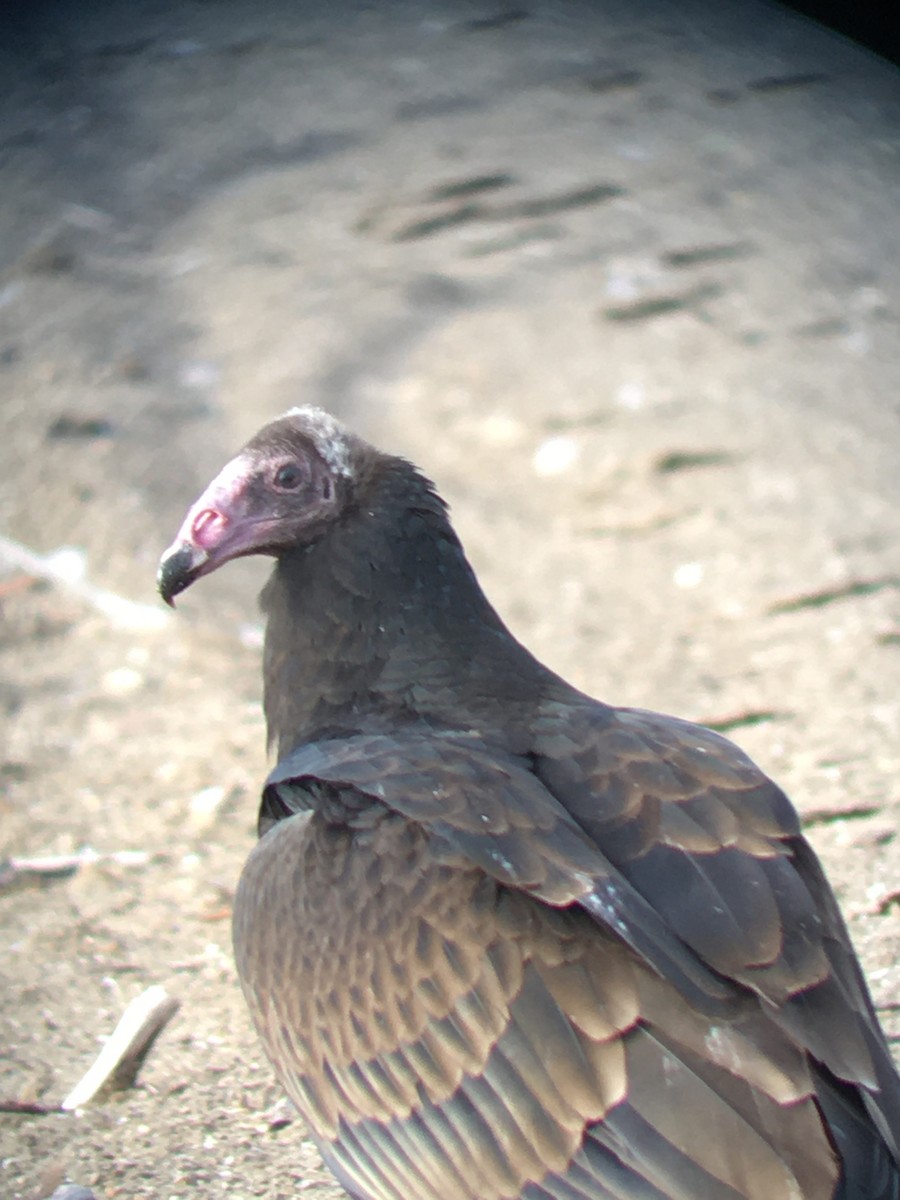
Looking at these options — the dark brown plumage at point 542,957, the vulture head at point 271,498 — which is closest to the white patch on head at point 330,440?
the vulture head at point 271,498

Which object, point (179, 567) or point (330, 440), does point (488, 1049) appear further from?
point (330, 440)

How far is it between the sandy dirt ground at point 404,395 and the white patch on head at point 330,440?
1219mm

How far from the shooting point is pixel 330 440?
9.80 ft

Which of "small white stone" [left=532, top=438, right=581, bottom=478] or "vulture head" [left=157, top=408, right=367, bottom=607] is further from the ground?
"vulture head" [left=157, top=408, right=367, bottom=607]

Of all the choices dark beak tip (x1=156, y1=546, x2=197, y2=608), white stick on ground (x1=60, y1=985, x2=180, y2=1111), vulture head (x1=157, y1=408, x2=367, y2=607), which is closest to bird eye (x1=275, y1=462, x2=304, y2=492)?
vulture head (x1=157, y1=408, x2=367, y2=607)

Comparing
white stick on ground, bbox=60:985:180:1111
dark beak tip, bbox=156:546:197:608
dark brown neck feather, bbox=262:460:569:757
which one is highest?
Result: dark beak tip, bbox=156:546:197:608

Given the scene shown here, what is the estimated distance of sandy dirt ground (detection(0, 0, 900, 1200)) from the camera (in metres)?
3.58

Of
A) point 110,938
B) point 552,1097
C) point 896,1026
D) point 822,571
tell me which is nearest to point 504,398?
point 822,571

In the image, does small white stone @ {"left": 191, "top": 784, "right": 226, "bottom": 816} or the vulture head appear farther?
small white stone @ {"left": 191, "top": 784, "right": 226, "bottom": 816}

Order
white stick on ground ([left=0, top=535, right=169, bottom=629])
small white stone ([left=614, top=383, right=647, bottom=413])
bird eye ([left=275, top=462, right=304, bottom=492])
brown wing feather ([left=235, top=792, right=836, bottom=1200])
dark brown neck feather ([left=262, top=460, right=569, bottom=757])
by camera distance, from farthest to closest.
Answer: small white stone ([left=614, top=383, right=647, bottom=413]), white stick on ground ([left=0, top=535, right=169, bottom=629]), bird eye ([left=275, top=462, right=304, bottom=492]), dark brown neck feather ([left=262, top=460, right=569, bottom=757]), brown wing feather ([left=235, top=792, right=836, bottom=1200])

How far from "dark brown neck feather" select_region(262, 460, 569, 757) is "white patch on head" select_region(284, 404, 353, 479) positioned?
7 cm

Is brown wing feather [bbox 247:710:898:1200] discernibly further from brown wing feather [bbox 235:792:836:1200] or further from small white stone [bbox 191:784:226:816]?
small white stone [bbox 191:784:226:816]

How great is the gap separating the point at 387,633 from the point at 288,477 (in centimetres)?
37

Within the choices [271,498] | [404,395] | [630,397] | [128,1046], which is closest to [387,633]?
[271,498]
